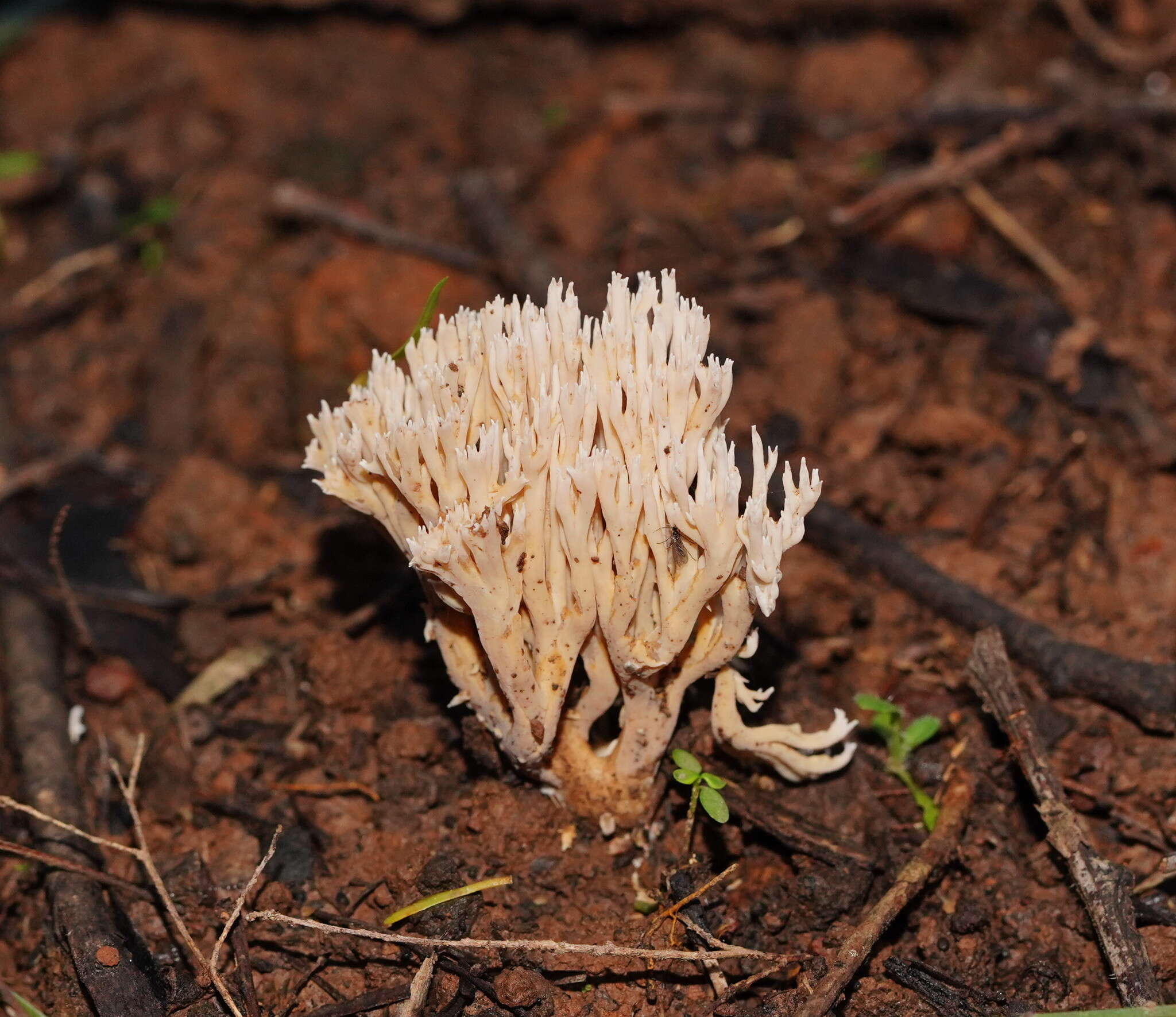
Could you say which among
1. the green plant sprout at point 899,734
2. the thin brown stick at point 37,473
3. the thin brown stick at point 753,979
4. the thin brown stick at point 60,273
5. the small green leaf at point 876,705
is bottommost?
the thin brown stick at point 753,979

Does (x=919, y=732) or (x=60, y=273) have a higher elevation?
(x=60, y=273)

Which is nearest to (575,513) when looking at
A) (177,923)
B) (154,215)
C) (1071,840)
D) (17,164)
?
(177,923)

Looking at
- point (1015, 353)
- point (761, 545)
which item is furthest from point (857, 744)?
point (1015, 353)

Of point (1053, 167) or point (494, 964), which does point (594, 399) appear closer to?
point (494, 964)

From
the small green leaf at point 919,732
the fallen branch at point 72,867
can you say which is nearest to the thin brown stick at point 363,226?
the small green leaf at point 919,732

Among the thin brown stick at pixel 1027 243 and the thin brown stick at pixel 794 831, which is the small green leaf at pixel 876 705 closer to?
the thin brown stick at pixel 794 831

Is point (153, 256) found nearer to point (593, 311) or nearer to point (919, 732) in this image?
point (593, 311)
